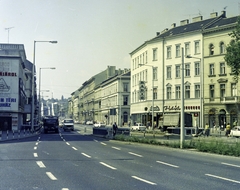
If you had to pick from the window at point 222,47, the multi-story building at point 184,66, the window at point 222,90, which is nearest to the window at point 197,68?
the multi-story building at point 184,66

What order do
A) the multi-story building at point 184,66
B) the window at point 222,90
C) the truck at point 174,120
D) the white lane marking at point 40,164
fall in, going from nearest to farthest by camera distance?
the white lane marking at point 40,164
the truck at point 174,120
the window at point 222,90
the multi-story building at point 184,66

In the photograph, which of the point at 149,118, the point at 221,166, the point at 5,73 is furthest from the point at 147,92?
the point at 221,166

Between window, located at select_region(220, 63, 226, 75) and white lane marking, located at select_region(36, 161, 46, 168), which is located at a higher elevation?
window, located at select_region(220, 63, 226, 75)

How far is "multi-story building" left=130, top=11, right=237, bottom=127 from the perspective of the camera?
2557 inches

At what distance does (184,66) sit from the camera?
233 ft

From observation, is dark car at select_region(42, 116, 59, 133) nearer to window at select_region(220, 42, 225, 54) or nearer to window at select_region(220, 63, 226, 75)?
window at select_region(220, 63, 226, 75)

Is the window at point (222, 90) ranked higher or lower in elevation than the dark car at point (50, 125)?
higher

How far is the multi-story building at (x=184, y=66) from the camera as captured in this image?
6494 cm

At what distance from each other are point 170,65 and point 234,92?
1678 cm

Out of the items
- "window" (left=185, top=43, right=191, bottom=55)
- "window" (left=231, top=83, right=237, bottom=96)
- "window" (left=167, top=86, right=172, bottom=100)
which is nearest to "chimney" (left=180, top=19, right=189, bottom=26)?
"window" (left=185, top=43, right=191, bottom=55)

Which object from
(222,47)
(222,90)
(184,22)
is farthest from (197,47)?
(184,22)

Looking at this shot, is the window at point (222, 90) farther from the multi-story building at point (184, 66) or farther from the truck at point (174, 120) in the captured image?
the truck at point (174, 120)

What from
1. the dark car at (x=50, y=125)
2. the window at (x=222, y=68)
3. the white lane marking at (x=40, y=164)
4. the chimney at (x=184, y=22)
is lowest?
the white lane marking at (x=40, y=164)

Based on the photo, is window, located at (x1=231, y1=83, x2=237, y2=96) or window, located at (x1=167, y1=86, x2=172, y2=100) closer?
window, located at (x1=231, y1=83, x2=237, y2=96)
